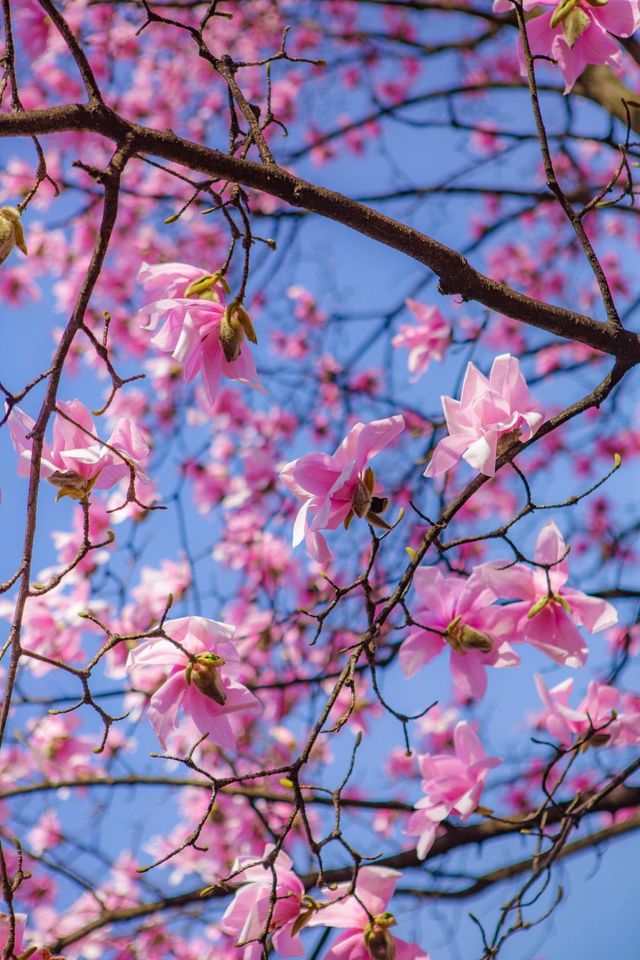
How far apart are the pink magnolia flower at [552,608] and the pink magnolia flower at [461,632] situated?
0.13 ft

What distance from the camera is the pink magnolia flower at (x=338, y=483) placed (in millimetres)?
1277

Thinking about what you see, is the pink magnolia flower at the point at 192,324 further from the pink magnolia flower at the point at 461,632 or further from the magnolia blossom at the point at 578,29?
the magnolia blossom at the point at 578,29

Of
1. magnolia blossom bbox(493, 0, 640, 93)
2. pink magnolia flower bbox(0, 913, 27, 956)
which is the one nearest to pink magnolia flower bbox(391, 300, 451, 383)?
magnolia blossom bbox(493, 0, 640, 93)

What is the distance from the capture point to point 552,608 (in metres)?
1.55

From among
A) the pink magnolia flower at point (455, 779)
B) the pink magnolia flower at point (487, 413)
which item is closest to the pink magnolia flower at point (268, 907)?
the pink magnolia flower at point (455, 779)

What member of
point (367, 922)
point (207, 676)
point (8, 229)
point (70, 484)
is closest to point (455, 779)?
point (367, 922)

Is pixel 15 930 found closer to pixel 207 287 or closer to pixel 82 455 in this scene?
pixel 82 455

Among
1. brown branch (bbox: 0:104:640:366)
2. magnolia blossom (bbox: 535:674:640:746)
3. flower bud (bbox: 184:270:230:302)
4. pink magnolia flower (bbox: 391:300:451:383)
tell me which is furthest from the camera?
pink magnolia flower (bbox: 391:300:451:383)

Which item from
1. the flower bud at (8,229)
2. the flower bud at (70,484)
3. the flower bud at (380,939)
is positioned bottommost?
the flower bud at (380,939)

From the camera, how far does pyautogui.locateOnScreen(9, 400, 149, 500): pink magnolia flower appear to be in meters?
1.36

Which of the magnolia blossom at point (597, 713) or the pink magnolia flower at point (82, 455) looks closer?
the pink magnolia flower at point (82, 455)

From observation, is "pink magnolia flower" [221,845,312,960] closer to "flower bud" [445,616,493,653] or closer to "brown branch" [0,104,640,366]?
"flower bud" [445,616,493,653]

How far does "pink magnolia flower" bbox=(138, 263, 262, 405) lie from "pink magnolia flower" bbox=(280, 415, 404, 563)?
0.17 meters

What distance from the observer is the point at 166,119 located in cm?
600
